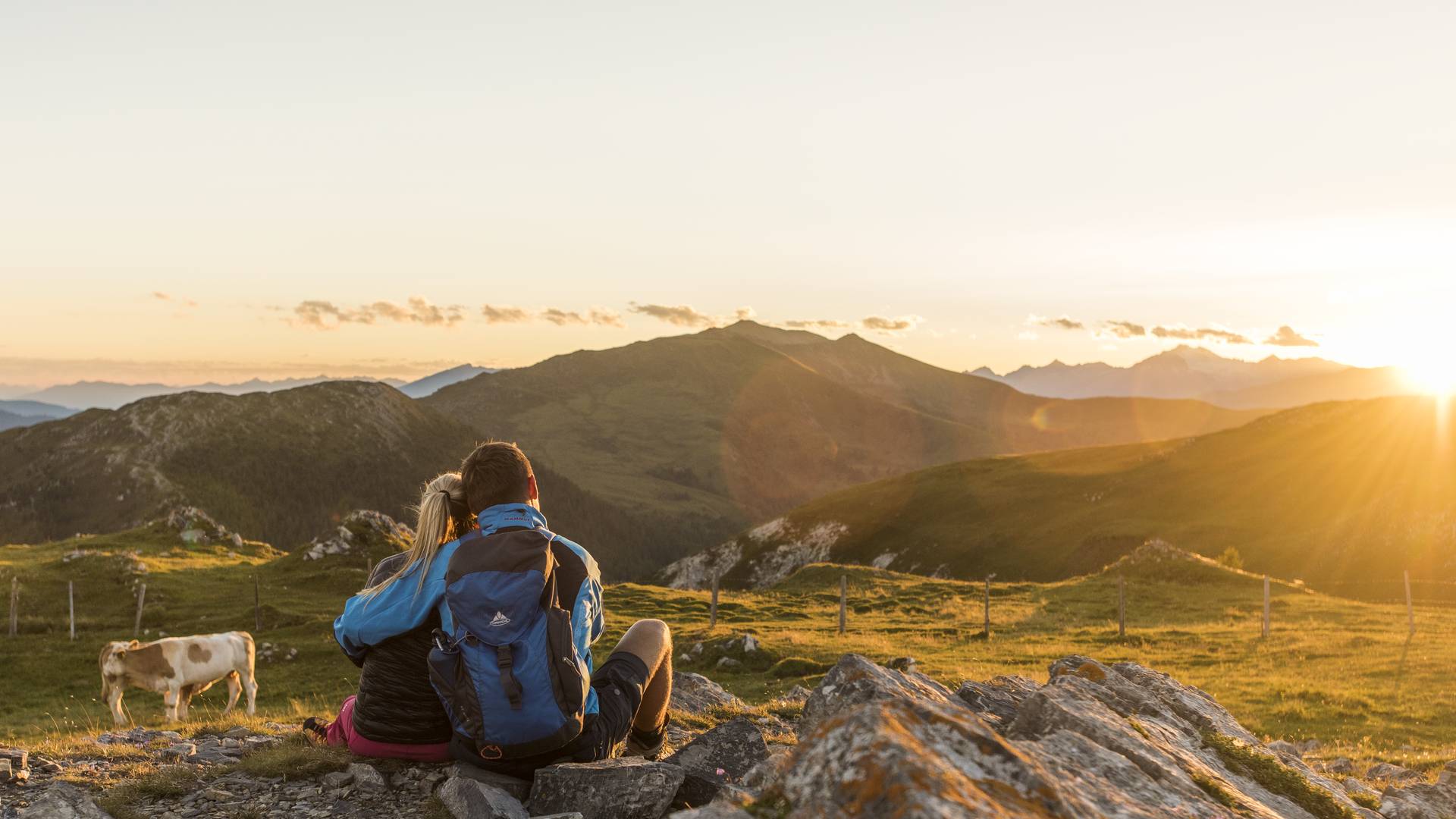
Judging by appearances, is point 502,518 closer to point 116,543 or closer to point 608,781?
point 608,781

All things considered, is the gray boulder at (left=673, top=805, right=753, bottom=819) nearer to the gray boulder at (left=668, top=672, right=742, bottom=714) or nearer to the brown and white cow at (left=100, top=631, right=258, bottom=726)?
the gray boulder at (left=668, top=672, right=742, bottom=714)

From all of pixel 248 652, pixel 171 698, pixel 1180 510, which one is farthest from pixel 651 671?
pixel 1180 510

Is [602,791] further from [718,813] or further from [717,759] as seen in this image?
[718,813]

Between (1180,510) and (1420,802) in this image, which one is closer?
(1420,802)

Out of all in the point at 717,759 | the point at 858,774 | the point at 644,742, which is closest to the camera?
the point at 858,774

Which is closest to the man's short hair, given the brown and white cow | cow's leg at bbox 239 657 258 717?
the brown and white cow

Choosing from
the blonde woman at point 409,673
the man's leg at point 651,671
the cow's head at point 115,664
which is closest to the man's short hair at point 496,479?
the blonde woman at point 409,673

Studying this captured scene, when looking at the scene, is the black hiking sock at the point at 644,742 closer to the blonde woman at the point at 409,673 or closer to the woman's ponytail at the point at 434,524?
the blonde woman at the point at 409,673

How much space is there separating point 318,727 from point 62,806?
8.00 ft

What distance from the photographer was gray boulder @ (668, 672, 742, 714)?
13922 mm

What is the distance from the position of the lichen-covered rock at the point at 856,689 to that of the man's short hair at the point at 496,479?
4197 mm

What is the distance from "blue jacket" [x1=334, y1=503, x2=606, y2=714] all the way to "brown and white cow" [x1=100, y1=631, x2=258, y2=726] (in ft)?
60.2

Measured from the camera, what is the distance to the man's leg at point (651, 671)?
326 inches

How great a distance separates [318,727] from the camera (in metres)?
9.21
